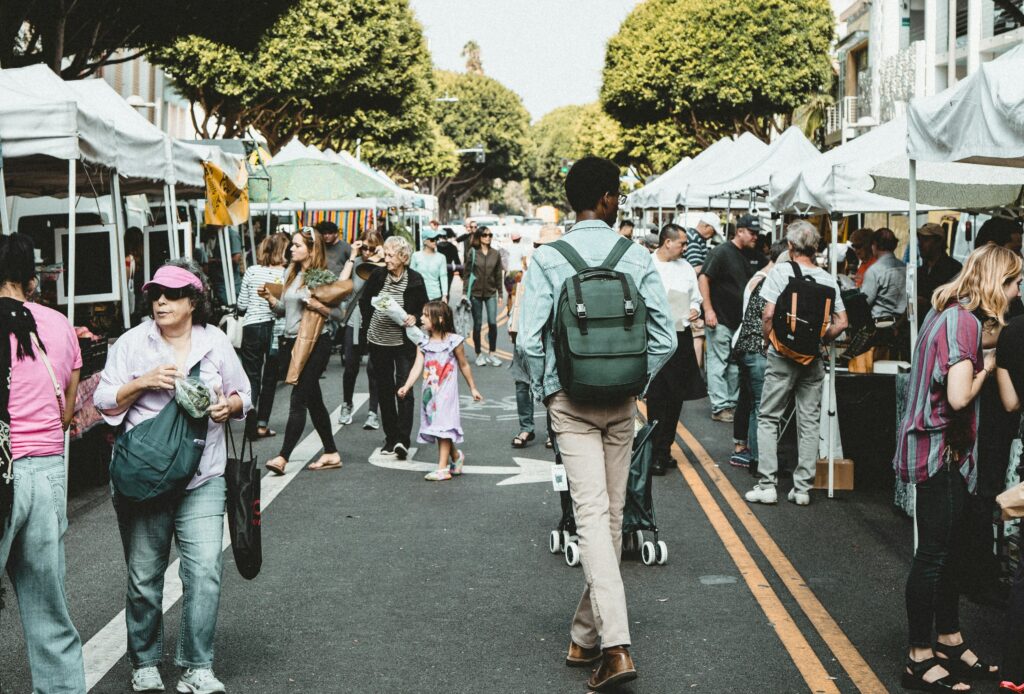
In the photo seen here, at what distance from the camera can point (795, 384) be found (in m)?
8.09

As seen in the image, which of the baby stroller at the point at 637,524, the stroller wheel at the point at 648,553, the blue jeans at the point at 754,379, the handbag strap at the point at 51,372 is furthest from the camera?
the blue jeans at the point at 754,379

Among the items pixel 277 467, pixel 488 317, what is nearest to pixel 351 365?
pixel 277 467

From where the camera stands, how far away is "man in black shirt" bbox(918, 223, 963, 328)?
10.9 metres

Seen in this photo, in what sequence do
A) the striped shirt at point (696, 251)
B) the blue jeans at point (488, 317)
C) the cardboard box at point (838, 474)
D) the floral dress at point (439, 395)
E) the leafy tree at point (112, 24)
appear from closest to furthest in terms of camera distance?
the cardboard box at point (838, 474) < the floral dress at point (439, 395) < the striped shirt at point (696, 251) < the leafy tree at point (112, 24) < the blue jeans at point (488, 317)

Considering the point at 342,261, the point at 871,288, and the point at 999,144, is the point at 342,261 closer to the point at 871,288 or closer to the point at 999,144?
the point at 871,288

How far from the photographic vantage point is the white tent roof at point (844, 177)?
30.9 feet

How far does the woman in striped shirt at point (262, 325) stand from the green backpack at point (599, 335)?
616 cm

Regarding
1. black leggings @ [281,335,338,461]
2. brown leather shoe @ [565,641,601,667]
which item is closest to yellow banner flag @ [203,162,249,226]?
black leggings @ [281,335,338,461]

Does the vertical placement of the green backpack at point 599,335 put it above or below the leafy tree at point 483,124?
below

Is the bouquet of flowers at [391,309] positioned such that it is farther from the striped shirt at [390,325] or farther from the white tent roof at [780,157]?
the white tent roof at [780,157]

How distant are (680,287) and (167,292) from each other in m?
5.95

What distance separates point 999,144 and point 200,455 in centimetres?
376

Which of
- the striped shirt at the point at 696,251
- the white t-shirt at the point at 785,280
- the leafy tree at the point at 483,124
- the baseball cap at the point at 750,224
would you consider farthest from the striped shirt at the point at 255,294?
the leafy tree at the point at 483,124

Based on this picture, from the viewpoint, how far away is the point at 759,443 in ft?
26.9
